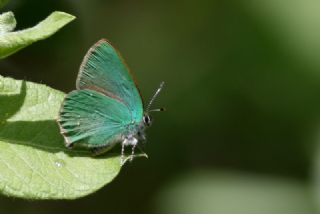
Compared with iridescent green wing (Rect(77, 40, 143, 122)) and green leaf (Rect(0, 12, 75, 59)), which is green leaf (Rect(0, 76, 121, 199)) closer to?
iridescent green wing (Rect(77, 40, 143, 122))

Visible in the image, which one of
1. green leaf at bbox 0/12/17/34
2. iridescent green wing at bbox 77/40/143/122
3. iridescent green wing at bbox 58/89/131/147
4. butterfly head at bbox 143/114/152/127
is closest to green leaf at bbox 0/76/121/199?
iridescent green wing at bbox 58/89/131/147

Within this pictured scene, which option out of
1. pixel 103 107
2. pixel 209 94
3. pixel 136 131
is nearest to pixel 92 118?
pixel 103 107

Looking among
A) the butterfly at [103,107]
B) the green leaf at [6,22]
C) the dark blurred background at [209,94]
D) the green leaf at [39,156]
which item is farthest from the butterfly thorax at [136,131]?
the dark blurred background at [209,94]

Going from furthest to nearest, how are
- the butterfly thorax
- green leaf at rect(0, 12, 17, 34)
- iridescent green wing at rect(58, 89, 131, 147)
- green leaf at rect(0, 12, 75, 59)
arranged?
the butterfly thorax
iridescent green wing at rect(58, 89, 131, 147)
green leaf at rect(0, 12, 17, 34)
green leaf at rect(0, 12, 75, 59)

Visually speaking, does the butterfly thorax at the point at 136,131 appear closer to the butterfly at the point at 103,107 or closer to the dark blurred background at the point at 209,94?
the butterfly at the point at 103,107

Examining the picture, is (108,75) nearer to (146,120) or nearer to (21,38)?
(146,120)

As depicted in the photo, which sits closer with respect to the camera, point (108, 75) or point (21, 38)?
point (21, 38)

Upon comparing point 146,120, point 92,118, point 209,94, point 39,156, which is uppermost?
point 209,94

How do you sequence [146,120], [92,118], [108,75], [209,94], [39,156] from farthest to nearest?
[209,94]
[146,120]
[92,118]
[108,75]
[39,156]
